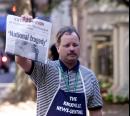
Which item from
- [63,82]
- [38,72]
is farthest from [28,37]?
[63,82]

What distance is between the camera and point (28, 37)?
399cm

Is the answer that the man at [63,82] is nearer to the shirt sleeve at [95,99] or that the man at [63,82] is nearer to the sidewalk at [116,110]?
the shirt sleeve at [95,99]

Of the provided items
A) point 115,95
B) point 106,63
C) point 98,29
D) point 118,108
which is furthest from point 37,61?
point 98,29

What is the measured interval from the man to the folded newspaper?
3.0 inches

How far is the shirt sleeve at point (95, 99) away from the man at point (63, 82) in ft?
0.18

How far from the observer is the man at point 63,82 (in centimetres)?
406

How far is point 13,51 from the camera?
3.94 meters

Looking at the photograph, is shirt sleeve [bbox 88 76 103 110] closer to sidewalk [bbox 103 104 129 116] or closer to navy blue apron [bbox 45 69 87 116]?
navy blue apron [bbox 45 69 87 116]

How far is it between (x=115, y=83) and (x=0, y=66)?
19.4 metres

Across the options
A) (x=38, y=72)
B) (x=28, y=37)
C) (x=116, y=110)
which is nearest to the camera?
(x=28, y=37)

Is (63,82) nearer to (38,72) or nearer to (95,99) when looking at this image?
(38,72)

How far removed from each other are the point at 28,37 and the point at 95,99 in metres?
0.73

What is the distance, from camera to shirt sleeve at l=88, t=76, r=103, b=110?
167 inches

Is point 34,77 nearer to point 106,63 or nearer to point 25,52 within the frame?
point 25,52
